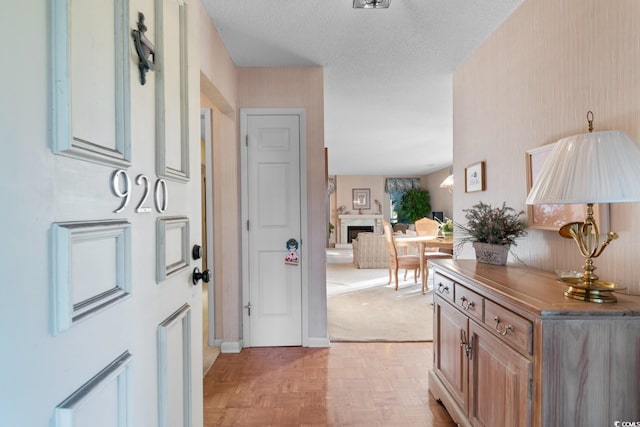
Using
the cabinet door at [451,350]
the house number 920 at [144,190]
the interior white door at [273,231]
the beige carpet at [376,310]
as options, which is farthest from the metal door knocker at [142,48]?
the beige carpet at [376,310]

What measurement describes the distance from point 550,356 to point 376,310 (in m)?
2.88

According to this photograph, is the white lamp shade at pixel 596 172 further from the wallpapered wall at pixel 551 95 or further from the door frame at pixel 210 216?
the door frame at pixel 210 216

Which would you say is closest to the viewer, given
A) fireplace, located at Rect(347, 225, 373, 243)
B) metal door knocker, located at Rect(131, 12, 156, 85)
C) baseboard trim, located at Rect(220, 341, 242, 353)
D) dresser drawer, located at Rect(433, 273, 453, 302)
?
metal door knocker, located at Rect(131, 12, 156, 85)

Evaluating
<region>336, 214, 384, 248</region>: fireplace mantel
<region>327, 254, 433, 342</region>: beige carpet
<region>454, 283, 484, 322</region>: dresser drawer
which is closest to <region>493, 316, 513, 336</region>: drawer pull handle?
<region>454, 283, 484, 322</region>: dresser drawer

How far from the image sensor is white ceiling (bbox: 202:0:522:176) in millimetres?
2023

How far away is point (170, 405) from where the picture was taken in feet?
3.16

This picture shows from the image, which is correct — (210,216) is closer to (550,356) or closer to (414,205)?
(550,356)

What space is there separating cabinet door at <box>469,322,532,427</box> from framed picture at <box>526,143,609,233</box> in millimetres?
673

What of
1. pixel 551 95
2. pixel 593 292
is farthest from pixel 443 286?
pixel 551 95

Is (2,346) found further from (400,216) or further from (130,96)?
(400,216)

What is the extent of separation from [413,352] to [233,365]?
1498 millimetres

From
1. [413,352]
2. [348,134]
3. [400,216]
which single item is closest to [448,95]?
[348,134]

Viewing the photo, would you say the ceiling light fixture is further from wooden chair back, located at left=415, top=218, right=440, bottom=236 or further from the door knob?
wooden chair back, located at left=415, top=218, right=440, bottom=236

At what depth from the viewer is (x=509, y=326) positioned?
1.22 meters
